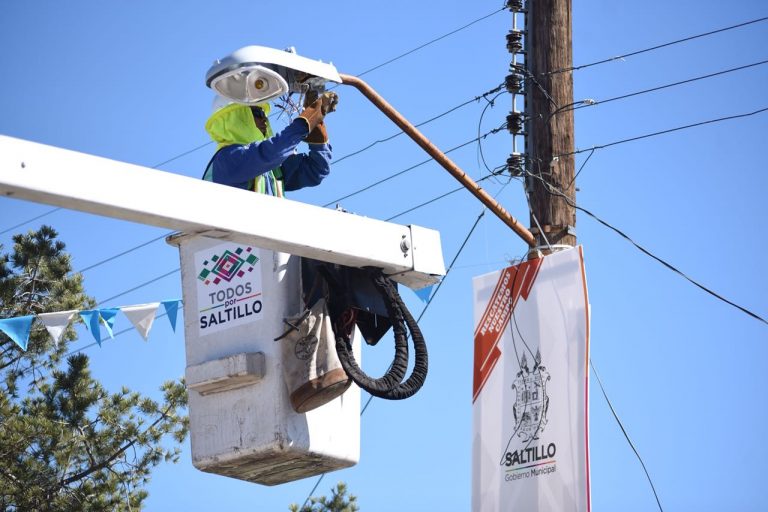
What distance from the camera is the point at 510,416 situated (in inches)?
440

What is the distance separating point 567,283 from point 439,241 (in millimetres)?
1637

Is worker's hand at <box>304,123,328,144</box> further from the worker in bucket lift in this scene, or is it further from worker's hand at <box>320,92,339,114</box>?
worker's hand at <box>320,92,339,114</box>

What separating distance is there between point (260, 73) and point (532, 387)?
298 cm

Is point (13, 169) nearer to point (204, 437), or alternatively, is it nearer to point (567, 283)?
point (204, 437)

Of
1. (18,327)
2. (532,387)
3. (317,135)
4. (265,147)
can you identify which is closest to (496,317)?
(532,387)

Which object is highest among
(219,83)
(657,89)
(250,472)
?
(657,89)

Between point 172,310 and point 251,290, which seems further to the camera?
point 172,310

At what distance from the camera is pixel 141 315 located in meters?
13.3

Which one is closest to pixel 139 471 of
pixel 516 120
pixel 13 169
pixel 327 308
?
pixel 516 120

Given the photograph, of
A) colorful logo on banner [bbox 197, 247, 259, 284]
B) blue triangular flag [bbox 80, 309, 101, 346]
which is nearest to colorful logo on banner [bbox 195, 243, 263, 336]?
colorful logo on banner [bbox 197, 247, 259, 284]

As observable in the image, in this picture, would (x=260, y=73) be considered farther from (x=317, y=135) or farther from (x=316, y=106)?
(x=317, y=135)

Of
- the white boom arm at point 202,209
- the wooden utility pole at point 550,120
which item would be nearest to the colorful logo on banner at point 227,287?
the white boom arm at point 202,209

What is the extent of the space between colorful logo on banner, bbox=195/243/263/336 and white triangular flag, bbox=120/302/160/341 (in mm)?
2867

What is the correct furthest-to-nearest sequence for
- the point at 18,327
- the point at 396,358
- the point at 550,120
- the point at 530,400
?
the point at 18,327 < the point at 550,120 < the point at 530,400 < the point at 396,358
